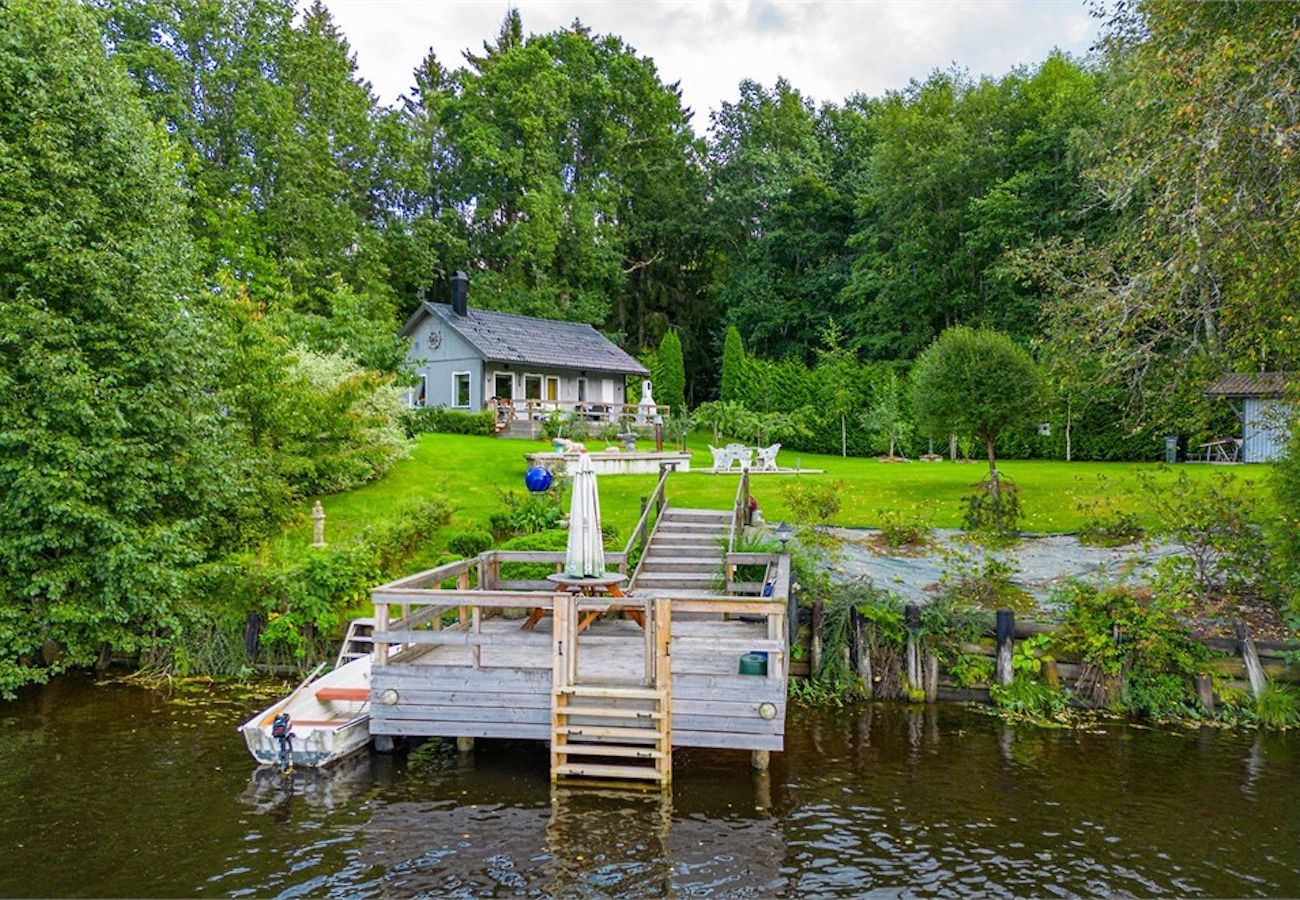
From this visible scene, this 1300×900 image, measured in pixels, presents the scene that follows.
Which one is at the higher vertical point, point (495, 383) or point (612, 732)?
point (495, 383)

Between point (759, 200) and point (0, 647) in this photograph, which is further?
point (759, 200)

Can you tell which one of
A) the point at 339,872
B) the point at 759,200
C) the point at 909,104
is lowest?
the point at 339,872

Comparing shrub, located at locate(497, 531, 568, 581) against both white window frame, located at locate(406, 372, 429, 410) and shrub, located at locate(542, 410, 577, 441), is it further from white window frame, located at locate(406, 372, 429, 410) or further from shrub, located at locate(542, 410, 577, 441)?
white window frame, located at locate(406, 372, 429, 410)

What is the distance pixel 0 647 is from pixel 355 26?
49.1 meters

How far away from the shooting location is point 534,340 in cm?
4081

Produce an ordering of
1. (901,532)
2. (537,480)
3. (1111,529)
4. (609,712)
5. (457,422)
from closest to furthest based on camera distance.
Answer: (609,712) < (537,480) < (1111,529) < (901,532) < (457,422)

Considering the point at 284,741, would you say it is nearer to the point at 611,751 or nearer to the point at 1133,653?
the point at 611,751

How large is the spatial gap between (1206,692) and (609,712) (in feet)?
28.7

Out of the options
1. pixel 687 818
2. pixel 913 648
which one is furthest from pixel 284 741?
pixel 913 648

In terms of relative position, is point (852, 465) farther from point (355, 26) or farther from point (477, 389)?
point (355, 26)

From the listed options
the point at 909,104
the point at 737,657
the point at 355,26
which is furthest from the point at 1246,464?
the point at 355,26

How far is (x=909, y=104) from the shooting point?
156 feet

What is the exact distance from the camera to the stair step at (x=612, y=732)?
949 cm

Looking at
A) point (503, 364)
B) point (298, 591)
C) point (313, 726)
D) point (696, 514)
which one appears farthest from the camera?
point (503, 364)
